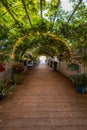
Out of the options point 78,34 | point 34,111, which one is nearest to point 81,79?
point 34,111

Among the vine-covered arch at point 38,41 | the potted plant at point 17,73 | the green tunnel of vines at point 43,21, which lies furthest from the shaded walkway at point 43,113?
the vine-covered arch at point 38,41

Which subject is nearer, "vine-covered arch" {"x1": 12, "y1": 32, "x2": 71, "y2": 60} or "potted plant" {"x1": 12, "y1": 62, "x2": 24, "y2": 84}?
"potted plant" {"x1": 12, "y1": 62, "x2": 24, "y2": 84}

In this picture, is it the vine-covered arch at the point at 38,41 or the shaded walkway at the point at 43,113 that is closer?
the shaded walkway at the point at 43,113

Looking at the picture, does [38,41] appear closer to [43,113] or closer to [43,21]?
[43,21]

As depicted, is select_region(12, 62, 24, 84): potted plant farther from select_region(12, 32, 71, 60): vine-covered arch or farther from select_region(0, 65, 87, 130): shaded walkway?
select_region(0, 65, 87, 130): shaded walkway

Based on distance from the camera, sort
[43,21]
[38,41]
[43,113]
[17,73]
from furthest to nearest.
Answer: [38,41] < [43,21] < [17,73] < [43,113]

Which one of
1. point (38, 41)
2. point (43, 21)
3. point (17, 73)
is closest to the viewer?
point (17, 73)

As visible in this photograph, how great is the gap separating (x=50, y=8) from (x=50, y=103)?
342cm

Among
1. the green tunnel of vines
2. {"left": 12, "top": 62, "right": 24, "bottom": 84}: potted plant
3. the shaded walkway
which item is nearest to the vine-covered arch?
the green tunnel of vines

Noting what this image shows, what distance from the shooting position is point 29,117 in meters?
3.23

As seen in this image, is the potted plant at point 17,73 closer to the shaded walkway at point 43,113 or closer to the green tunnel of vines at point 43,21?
the green tunnel of vines at point 43,21

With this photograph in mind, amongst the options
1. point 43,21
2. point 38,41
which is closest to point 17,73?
point 43,21

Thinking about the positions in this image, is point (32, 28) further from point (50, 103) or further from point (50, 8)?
point (50, 103)

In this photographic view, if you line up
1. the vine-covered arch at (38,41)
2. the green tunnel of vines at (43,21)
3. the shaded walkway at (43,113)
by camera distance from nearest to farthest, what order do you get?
the shaded walkway at (43,113), the green tunnel of vines at (43,21), the vine-covered arch at (38,41)
